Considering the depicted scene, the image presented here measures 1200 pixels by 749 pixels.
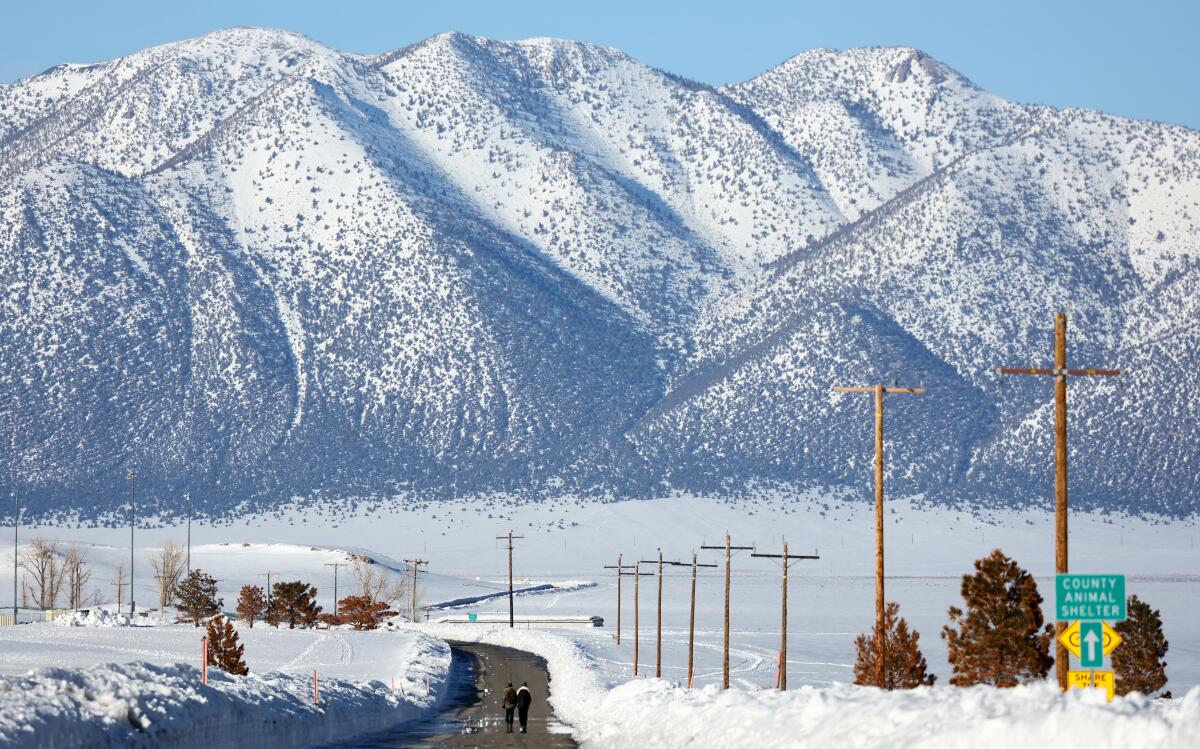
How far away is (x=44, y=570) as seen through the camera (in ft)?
556

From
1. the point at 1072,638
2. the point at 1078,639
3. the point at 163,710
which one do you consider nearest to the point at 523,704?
the point at 163,710

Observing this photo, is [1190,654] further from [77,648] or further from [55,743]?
[55,743]

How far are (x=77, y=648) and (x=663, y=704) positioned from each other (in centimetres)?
4799

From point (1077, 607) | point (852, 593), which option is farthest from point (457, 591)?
point (1077, 607)

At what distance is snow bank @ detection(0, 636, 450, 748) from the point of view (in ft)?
76.2

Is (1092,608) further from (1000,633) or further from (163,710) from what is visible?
(1000,633)

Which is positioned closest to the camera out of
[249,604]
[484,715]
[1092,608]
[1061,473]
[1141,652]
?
[1092,608]

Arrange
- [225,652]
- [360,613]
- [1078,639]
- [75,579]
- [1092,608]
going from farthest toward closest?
[75,579]
[360,613]
[225,652]
[1078,639]
[1092,608]

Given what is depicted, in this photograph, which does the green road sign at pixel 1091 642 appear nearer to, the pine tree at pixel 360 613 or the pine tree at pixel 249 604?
the pine tree at pixel 360 613

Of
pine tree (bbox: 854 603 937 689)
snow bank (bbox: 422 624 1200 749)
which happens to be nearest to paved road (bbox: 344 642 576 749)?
snow bank (bbox: 422 624 1200 749)

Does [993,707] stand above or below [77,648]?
above

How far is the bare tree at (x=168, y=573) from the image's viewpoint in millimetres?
173025

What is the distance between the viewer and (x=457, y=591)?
194 metres

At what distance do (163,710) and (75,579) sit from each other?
517 ft
